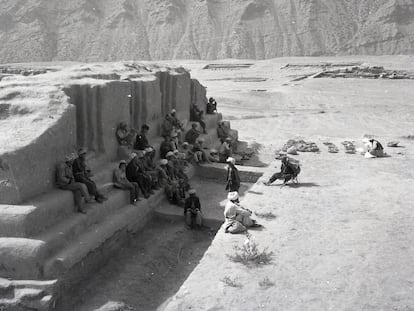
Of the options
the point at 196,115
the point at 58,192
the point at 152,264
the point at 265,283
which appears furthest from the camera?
the point at 196,115

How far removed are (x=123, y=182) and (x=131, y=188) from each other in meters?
0.19

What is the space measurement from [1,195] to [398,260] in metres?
5.32

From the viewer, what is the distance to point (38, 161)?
728 cm

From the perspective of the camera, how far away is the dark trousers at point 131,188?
8.93 metres

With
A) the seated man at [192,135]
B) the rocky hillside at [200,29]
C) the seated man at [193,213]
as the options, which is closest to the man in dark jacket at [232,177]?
the seated man at [193,213]

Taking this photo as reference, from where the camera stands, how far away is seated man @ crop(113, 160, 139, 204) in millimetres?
8938

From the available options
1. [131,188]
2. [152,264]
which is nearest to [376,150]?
[131,188]

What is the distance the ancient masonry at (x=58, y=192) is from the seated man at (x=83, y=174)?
0.27 metres

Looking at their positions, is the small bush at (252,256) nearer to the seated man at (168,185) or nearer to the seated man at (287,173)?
the seated man at (287,173)

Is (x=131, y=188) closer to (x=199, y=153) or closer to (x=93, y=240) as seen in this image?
(x=93, y=240)

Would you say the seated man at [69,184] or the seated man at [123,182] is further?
the seated man at [123,182]

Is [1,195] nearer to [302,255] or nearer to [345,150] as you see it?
[302,255]

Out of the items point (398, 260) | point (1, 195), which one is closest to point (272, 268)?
point (398, 260)

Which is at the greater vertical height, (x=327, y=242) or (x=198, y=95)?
(x=198, y=95)
